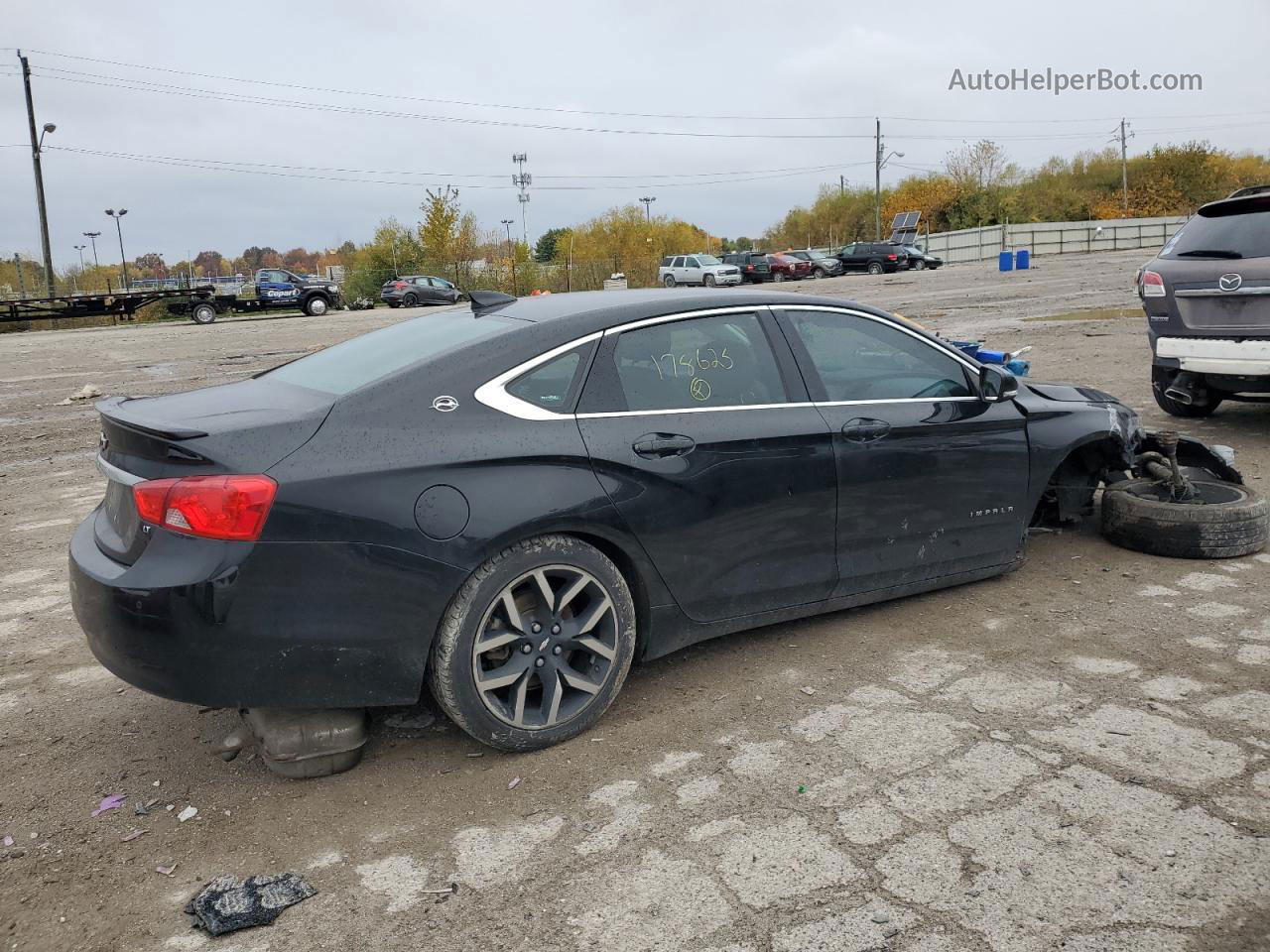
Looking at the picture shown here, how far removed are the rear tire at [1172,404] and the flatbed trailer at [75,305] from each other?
33.2m

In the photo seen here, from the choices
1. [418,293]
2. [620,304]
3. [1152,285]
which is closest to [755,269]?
[418,293]

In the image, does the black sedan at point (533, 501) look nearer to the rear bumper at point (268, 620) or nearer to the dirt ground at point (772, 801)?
the rear bumper at point (268, 620)

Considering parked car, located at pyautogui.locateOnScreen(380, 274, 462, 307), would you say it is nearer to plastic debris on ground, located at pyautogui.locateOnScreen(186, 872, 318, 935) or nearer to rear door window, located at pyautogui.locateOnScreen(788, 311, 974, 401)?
rear door window, located at pyautogui.locateOnScreen(788, 311, 974, 401)

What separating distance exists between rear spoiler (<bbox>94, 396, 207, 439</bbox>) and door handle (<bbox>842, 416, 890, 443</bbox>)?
2.45 m

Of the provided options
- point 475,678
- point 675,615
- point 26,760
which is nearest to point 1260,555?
point 675,615

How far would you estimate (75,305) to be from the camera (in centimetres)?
3556

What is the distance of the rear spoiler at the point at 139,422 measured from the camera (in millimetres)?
3217

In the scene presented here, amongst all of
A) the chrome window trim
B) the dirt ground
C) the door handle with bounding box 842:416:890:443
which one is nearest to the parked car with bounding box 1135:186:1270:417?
the dirt ground

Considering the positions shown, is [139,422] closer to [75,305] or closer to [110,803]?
[110,803]

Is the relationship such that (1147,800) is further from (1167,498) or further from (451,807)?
(1167,498)

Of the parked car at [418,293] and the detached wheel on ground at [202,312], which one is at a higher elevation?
the parked car at [418,293]

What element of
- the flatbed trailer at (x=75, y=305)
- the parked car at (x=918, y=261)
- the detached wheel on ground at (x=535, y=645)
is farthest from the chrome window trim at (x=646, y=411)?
the parked car at (x=918, y=261)

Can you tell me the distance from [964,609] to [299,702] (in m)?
2.97

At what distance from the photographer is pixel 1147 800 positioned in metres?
3.05
